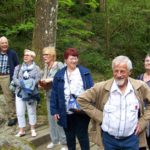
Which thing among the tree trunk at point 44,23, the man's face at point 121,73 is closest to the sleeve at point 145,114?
the man's face at point 121,73

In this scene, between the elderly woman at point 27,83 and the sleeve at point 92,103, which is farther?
the elderly woman at point 27,83

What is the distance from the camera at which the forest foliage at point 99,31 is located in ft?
42.8

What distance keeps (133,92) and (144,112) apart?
A: 1.00 feet

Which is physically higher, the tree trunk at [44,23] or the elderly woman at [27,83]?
the tree trunk at [44,23]

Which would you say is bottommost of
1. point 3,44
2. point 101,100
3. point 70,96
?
point 70,96

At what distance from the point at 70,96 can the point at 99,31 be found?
34.6ft

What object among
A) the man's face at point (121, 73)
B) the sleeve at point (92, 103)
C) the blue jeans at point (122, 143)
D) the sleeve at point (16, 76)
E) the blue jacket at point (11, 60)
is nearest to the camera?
the man's face at point (121, 73)

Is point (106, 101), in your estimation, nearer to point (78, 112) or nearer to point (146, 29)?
point (78, 112)

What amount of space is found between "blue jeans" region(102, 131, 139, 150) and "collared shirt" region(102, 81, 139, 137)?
7 centimetres

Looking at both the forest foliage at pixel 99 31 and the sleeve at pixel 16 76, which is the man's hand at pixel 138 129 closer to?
the sleeve at pixel 16 76

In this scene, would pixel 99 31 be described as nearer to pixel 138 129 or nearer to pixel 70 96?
pixel 70 96

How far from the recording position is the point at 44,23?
918 cm

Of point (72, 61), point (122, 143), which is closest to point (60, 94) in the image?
point (72, 61)

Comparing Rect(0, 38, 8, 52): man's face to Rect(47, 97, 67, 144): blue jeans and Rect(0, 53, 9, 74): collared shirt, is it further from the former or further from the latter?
Rect(47, 97, 67, 144): blue jeans
